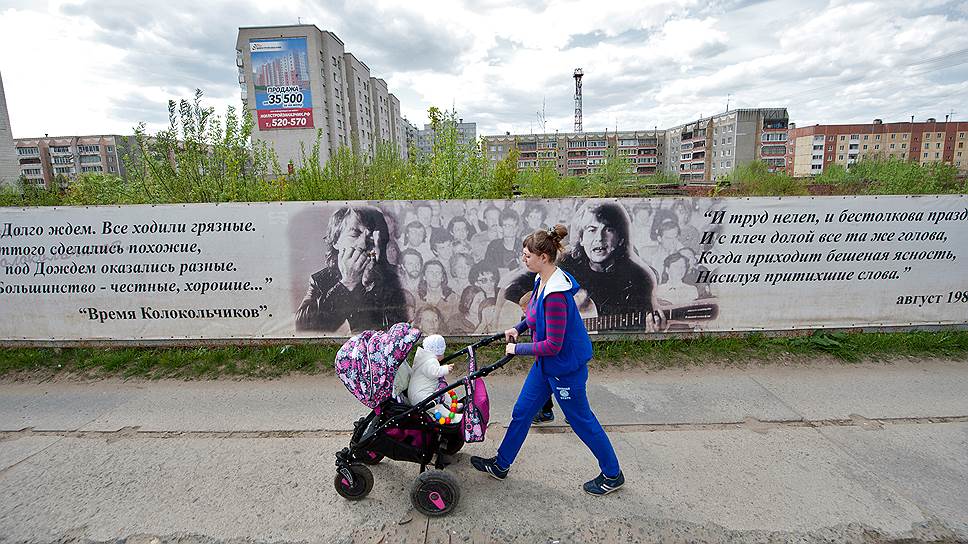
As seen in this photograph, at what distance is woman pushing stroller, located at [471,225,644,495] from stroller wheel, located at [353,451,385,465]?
85cm

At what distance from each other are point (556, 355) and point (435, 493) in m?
1.14

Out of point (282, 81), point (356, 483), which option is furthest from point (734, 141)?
point (356, 483)

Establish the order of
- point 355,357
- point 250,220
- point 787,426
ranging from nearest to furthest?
point 355,357 → point 787,426 → point 250,220

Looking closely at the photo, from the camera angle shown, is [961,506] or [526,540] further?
[961,506]

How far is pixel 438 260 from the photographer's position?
18.6 ft

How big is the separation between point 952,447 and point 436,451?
4.01m

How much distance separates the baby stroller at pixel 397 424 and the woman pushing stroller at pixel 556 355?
27 centimetres

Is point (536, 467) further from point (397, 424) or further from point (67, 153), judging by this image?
point (67, 153)

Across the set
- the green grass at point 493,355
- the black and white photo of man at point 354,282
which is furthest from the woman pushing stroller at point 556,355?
the black and white photo of man at point 354,282

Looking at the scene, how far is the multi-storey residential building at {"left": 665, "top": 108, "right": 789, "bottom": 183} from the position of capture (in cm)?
9419

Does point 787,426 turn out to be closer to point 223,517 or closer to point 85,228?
point 223,517

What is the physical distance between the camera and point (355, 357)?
2.92 metres

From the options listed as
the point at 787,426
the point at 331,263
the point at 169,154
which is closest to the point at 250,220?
the point at 331,263

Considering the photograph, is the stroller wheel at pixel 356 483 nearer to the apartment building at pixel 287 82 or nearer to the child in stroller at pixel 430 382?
the child in stroller at pixel 430 382
